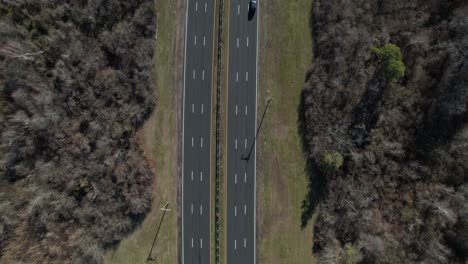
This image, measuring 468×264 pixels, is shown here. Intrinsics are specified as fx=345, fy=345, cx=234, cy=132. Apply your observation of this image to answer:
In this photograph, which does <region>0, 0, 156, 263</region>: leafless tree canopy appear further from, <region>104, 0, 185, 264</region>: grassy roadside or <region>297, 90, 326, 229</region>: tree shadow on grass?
<region>297, 90, 326, 229</region>: tree shadow on grass

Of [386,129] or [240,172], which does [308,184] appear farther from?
[386,129]

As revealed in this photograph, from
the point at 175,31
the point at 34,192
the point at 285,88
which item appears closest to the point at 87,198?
the point at 34,192

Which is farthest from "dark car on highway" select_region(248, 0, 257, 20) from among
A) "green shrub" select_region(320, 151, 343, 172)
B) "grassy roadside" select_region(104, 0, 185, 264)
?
"green shrub" select_region(320, 151, 343, 172)

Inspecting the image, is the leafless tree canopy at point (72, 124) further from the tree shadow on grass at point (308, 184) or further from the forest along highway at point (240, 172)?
the tree shadow on grass at point (308, 184)

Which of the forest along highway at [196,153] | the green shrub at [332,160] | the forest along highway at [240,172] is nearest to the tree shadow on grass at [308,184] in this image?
the green shrub at [332,160]

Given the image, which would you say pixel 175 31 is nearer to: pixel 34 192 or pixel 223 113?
pixel 223 113

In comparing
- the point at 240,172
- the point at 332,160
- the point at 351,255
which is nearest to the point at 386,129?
the point at 332,160
